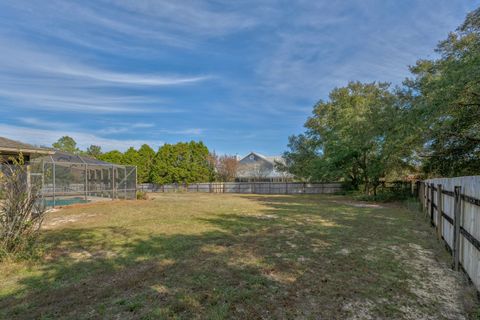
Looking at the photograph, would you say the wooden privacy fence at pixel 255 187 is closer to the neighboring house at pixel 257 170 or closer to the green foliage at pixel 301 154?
the green foliage at pixel 301 154

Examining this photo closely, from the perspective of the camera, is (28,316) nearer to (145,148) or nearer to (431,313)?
(431,313)

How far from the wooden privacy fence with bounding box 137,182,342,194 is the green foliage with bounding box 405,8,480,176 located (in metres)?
11.8

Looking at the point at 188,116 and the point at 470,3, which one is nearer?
the point at 470,3

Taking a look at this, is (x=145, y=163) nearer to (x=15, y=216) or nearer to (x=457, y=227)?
(x=15, y=216)

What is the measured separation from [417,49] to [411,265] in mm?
14255

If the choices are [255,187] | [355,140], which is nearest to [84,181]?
[255,187]

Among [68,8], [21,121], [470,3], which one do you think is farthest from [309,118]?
[21,121]

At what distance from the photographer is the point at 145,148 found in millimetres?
28234

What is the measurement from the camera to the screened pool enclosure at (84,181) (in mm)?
12836

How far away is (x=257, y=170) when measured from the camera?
37.2 metres

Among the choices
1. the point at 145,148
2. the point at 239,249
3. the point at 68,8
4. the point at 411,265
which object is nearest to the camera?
the point at 411,265

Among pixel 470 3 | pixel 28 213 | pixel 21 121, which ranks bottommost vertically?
pixel 28 213

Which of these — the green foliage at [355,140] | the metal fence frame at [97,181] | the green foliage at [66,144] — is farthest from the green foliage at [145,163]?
the green foliage at [66,144]

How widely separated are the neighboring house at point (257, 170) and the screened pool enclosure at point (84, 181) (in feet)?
70.1
